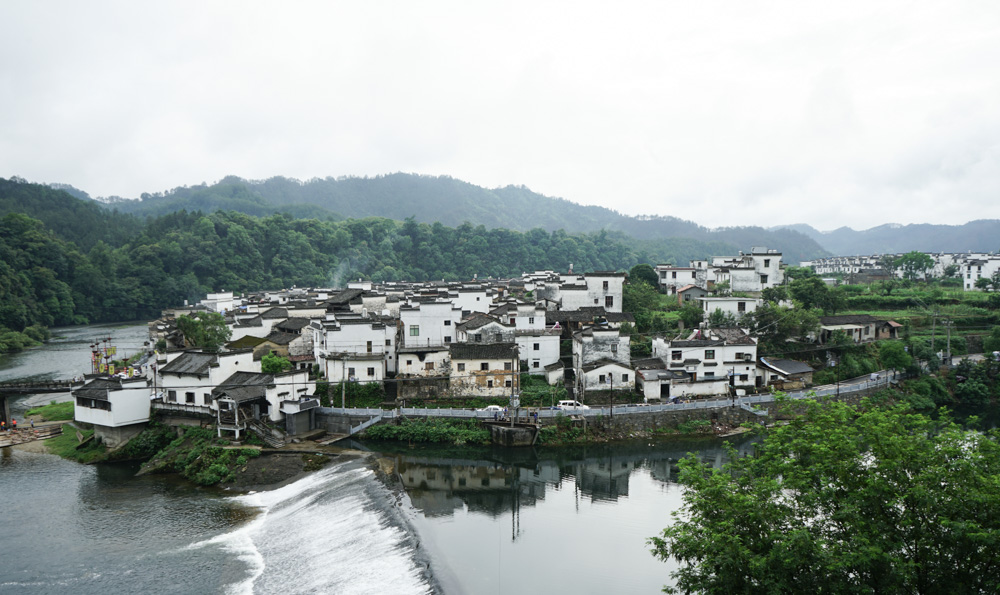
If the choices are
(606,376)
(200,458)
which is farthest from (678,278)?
(200,458)

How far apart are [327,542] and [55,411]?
86.2 ft

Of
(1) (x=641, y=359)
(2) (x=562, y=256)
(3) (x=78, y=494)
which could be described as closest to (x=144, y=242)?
(2) (x=562, y=256)

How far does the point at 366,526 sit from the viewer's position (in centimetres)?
1880

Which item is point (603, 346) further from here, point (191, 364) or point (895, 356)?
point (191, 364)

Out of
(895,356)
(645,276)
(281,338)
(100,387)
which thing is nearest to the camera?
(100,387)

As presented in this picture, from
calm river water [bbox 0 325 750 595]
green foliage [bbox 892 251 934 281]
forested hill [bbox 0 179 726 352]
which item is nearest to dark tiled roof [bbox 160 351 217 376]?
calm river water [bbox 0 325 750 595]

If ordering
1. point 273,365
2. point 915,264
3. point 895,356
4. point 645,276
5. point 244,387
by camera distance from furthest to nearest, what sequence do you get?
point 915,264 → point 645,276 → point 895,356 → point 273,365 → point 244,387

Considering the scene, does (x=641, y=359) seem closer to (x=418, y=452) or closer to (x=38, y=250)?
(x=418, y=452)

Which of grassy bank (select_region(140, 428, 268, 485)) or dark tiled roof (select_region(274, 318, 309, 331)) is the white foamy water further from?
dark tiled roof (select_region(274, 318, 309, 331))

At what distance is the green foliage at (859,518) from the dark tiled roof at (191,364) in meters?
24.1

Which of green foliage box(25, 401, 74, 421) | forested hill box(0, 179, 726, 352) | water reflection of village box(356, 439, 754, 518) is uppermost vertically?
forested hill box(0, 179, 726, 352)

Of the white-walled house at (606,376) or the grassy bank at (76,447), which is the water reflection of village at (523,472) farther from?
the grassy bank at (76,447)

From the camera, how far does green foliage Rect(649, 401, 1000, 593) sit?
8.67m

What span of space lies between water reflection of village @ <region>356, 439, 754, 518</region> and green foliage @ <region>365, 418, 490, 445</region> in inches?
27.8
